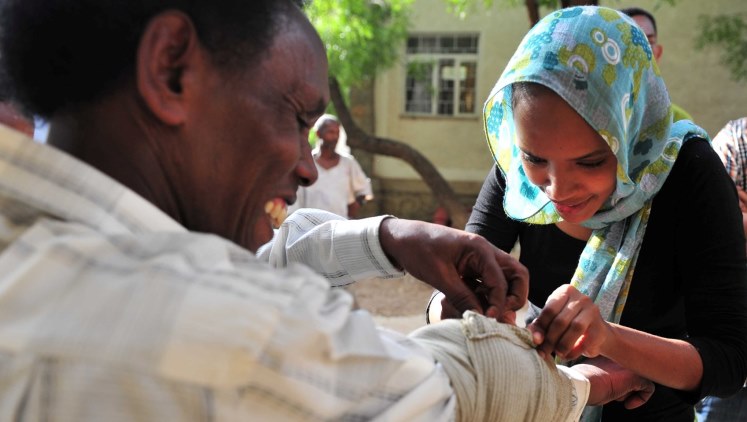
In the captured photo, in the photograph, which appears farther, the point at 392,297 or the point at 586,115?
the point at 392,297

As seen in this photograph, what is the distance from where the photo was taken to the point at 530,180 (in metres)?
2.14

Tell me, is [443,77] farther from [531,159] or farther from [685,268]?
[685,268]

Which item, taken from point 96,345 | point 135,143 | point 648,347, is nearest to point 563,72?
point 648,347

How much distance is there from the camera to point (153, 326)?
770mm

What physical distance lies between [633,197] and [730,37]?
420 inches

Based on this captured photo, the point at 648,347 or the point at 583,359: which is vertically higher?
the point at 648,347

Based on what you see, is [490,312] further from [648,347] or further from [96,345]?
[96,345]

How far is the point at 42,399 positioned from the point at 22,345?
65 mm

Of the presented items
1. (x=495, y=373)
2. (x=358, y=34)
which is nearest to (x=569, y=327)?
(x=495, y=373)

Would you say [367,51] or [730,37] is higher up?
[730,37]

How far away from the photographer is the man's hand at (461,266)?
4.93ft

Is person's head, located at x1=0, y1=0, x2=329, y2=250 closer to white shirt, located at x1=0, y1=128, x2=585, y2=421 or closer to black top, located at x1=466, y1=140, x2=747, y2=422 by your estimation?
white shirt, located at x1=0, y1=128, x2=585, y2=421

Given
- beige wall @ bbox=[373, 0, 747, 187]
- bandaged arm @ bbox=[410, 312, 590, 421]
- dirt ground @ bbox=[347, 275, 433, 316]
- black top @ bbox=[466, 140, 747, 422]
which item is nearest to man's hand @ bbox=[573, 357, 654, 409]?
black top @ bbox=[466, 140, 747, 422]

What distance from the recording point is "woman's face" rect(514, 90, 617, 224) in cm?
197
